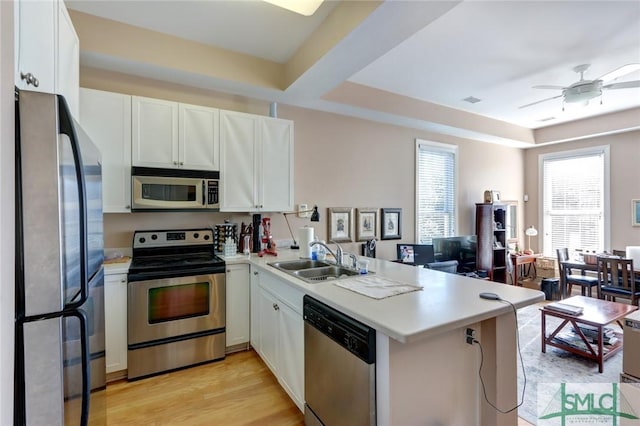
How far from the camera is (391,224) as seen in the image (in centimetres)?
450

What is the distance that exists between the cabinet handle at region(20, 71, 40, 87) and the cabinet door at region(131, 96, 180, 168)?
54.7 inches

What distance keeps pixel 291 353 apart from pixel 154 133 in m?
2.25

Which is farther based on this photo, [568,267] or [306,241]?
[568,267]

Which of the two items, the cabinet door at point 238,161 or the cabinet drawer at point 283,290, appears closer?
the cabinet drawer at point 283,290

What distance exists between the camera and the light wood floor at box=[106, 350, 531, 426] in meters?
1.98

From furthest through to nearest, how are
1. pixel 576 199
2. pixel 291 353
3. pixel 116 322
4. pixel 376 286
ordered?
pixel 576 199 → pixel 116 322 → pixel 291 353 → pixel 376 286

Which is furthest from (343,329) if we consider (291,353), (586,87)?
(586,87)

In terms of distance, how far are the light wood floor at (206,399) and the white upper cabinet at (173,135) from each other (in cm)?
185

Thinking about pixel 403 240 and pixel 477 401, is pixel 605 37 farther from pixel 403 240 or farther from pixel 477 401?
pixel 477 401

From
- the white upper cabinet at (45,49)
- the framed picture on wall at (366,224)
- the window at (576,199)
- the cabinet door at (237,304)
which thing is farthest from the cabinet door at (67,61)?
the window at (576,199)

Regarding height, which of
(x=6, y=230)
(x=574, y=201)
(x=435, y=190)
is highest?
(x=435, y=190)

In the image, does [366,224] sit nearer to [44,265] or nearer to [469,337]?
[469,337]

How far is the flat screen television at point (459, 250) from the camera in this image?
486 centimetres

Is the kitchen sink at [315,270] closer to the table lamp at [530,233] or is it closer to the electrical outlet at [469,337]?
the electrical outlet at [469,337]
